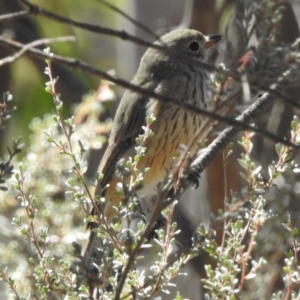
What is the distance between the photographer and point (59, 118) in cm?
245

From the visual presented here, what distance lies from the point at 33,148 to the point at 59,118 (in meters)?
1.23

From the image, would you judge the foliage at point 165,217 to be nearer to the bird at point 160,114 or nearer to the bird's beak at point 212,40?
the bird at point 160,114

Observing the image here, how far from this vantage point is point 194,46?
4207 millimetres

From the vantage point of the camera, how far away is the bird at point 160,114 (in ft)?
12.4

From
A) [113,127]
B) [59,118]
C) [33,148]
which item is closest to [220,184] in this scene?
[113,127]

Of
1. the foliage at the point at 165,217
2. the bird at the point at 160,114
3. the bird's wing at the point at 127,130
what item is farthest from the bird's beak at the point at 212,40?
the foliage at the point at 165,217

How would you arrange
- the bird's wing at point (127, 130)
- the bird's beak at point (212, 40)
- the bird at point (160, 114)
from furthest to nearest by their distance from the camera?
the bird's beak at point (212, 40)
the bird's wing at point (127, 130)
the bird at point (160, 114)

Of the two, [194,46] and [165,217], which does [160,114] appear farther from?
[165,217]

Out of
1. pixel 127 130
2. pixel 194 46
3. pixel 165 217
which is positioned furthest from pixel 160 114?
pixel 165 217

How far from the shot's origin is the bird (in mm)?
3768

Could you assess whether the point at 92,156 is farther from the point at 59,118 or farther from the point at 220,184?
the point at 59,118

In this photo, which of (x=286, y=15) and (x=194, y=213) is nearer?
(x=286, y=15)

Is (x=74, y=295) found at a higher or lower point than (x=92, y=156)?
lower

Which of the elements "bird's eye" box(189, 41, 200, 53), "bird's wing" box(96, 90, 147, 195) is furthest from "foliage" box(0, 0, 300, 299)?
"bird's eye" box(189, 41, 200, 53)
